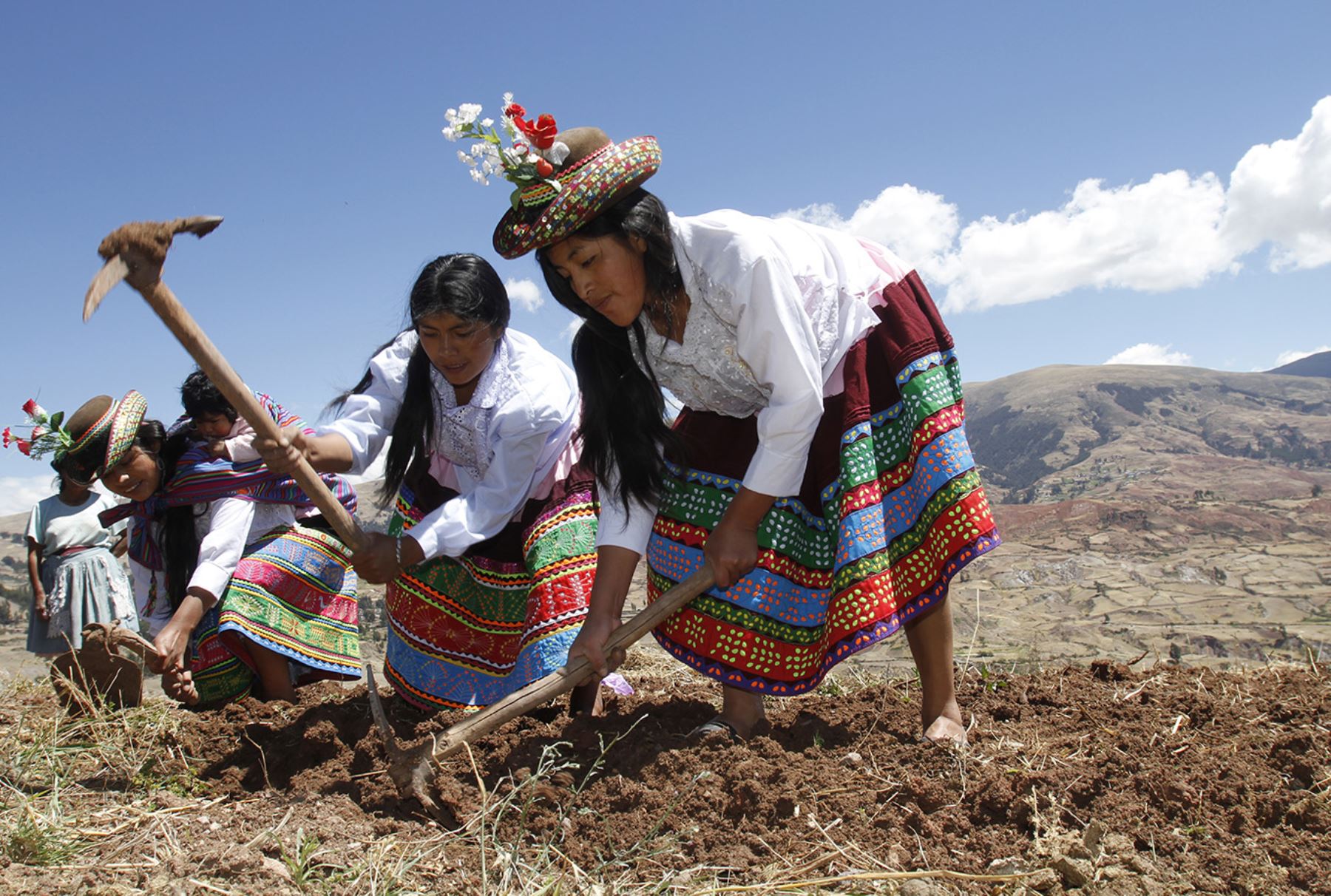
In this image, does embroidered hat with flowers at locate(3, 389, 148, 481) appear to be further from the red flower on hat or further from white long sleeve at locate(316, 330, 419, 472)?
the red flower on hat

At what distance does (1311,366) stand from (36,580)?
339ft

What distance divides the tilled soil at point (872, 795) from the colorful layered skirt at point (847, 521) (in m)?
0.28

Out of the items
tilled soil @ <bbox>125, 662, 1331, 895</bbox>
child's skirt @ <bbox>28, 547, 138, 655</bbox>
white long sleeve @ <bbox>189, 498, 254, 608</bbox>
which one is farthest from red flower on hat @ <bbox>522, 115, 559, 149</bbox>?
child's skirt @ <bbox>28, 547, 138, 655</bbox>

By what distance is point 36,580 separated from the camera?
19.6ft

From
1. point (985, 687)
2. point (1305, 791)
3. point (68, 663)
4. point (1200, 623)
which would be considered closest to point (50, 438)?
point (68, 663)

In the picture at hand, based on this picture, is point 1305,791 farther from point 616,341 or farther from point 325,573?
point 325,573

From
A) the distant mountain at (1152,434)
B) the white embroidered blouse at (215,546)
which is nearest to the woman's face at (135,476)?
the white embroidered blouse at (215,546)

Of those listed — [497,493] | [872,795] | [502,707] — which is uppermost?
[497,493]

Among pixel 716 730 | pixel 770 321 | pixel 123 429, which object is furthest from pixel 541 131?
pixel 123 429

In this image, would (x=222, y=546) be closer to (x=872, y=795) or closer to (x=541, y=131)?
(x=541, y=131)

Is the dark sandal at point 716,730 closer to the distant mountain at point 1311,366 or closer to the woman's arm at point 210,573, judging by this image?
A: the woman's arm at point 210,573

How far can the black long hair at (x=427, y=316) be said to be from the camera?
3.02m

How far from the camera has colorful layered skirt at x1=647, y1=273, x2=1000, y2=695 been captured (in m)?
2.54

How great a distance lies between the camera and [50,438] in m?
3.54
